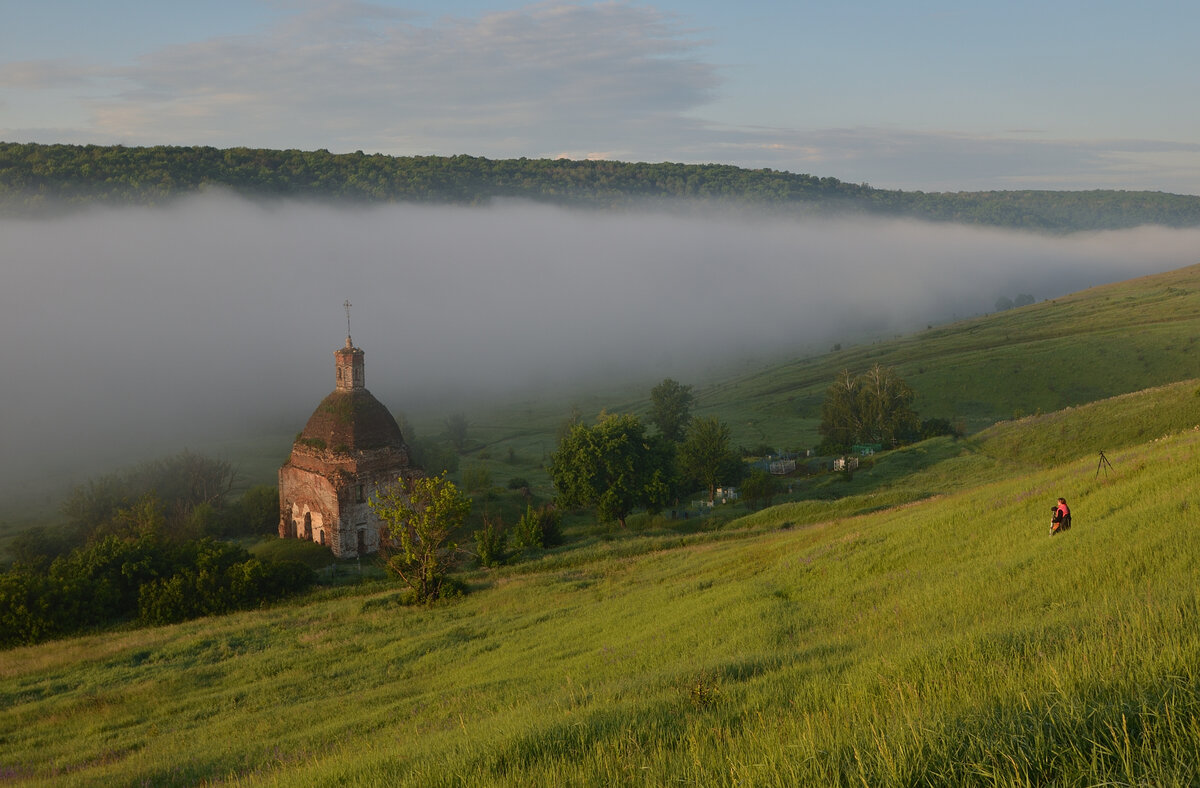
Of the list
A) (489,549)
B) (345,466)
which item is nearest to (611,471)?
(489,549)

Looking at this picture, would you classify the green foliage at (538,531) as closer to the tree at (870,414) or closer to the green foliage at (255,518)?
the green foliage at (255,518)

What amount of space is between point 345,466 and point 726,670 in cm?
4050

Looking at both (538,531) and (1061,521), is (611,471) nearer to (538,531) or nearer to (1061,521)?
(538,531)

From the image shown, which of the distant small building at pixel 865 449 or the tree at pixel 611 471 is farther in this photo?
the distant small building at pixel 865 449

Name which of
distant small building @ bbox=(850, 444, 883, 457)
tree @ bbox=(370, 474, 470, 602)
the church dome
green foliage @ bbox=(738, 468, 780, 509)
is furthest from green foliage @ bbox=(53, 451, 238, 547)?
distant small building @ bbox=(850, 444, 883, 457)

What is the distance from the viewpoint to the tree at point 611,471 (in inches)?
2224

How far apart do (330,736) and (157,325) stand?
203096 millimetres

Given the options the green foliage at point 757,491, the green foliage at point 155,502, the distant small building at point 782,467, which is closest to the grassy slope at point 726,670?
the green foliage at point 757,491

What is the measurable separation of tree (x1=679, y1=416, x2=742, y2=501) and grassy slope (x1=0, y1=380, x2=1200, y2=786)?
2551 cm

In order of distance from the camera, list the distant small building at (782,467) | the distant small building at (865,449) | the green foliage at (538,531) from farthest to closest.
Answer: the distant small building at (865,449) < the distant small building at (782,467) < the green foliage at (538,531)

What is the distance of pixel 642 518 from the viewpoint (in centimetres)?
5900

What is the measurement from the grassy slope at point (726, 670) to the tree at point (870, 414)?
42110 millimetres

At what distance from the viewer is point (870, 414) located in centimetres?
7831

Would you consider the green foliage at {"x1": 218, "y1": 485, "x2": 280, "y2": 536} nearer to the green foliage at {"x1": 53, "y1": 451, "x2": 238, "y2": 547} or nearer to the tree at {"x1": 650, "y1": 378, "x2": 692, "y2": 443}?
the green foliage at {"x1": 53, "y1": 451, "x2": 238, "y2": 547}
